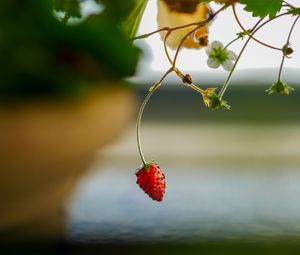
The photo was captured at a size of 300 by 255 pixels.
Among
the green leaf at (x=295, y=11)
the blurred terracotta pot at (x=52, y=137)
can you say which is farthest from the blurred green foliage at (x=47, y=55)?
the green leaf at (x=295, y=11)

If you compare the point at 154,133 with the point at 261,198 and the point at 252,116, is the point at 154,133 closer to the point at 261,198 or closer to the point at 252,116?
the point at 252,116

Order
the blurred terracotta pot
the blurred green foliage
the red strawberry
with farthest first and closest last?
the blurred terracotta pot, the blurred green foliage, the red strawberry

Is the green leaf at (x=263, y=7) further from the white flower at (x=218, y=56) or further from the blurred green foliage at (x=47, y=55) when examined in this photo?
the blurred green foliage at (x=47, y=55)

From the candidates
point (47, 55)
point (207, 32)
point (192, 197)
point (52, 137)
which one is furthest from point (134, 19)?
point (192, 197)

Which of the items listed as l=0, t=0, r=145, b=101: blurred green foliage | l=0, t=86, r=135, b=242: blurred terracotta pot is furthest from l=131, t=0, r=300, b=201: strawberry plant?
l=0, t=86, r=135, b=242: blurred terracotta pot

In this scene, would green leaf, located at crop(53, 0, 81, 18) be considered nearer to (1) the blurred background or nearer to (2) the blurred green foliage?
(1) the blurred background

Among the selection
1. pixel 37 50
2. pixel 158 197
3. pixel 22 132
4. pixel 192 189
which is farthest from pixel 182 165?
pixel 158 197
